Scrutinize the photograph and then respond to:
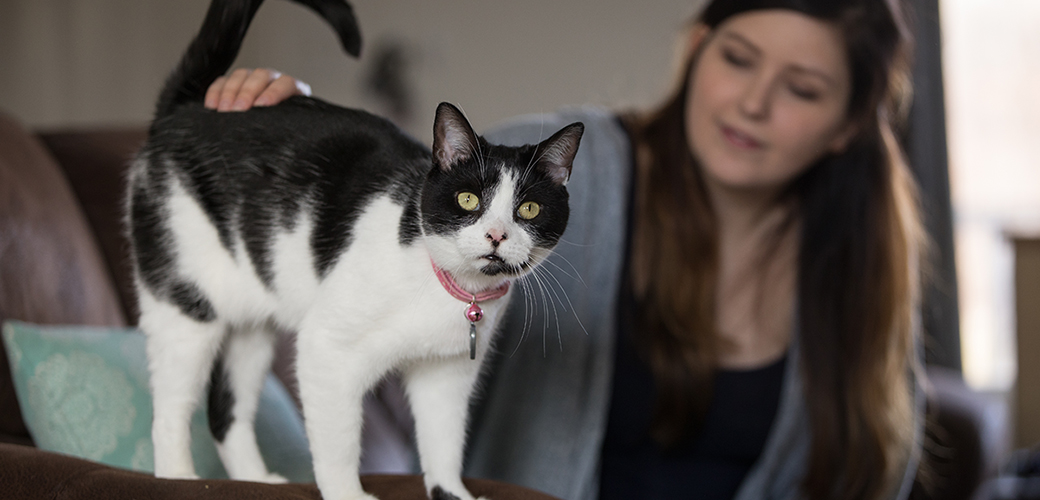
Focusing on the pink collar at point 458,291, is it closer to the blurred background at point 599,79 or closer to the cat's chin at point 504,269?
the cat's chin at point 504,269

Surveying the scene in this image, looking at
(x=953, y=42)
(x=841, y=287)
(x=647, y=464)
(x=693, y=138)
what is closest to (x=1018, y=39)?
(x=953, y=42)

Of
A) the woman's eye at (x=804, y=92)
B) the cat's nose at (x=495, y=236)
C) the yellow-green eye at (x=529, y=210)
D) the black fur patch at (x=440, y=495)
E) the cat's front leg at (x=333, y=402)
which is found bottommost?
the black fur patch at (x=440, y=495)

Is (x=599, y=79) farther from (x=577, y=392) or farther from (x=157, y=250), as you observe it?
(x=157, y=250)

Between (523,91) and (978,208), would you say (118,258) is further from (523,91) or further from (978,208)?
(978,208)

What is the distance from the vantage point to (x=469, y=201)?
0.57 metres

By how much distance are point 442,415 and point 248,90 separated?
0.36 meters

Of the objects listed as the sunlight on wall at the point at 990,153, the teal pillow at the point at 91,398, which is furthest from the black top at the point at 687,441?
the sunlight on wall at the point at 990,153

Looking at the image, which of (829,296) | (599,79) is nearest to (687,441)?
(829,296)

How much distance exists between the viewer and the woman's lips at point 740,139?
128 centimetres

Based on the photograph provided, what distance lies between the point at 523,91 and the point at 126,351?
2.91m

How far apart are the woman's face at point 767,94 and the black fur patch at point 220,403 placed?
0.88m

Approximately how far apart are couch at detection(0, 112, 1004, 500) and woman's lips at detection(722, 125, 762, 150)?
0.77 m

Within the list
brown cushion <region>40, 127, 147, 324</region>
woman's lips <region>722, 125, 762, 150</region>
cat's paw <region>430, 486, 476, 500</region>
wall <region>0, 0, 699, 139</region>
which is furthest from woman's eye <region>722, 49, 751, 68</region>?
wall <region>0, 0, 699, 139</region>

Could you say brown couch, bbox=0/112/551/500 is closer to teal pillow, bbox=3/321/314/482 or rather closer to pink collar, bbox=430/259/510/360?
teal pillow, bbox=3/321/314/482
